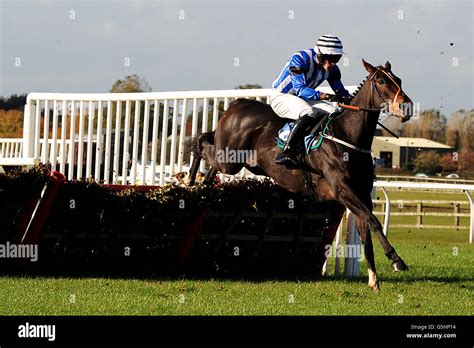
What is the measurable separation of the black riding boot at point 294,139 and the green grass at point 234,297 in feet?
4.25

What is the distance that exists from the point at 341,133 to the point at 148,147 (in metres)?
3.54

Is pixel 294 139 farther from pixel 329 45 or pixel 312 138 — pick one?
pixel 329 45

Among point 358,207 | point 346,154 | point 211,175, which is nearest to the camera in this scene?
point 358,207

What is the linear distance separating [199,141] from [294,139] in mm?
1565

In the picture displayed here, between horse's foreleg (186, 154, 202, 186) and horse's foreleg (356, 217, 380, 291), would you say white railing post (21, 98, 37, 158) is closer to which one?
horse's foreleg (186, 154, 202, 186)

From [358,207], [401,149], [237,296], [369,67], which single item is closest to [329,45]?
[369,67]

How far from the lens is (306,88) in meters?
9.66

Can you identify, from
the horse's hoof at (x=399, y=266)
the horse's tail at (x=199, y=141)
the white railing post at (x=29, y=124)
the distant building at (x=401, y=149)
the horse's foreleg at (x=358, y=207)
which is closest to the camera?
the horse's hoof at (x=399, y=266)

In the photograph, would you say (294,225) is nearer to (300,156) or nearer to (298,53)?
(300,156)

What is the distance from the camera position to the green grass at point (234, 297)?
7531 millimetres

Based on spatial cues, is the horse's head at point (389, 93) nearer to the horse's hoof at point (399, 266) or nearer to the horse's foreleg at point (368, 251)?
the horse's foreleg at point (368, 251)

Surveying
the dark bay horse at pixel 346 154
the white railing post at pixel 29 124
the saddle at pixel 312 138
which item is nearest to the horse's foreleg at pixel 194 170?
the dark bay horse at pixel 346 154

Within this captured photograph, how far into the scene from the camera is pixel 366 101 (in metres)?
9.62
